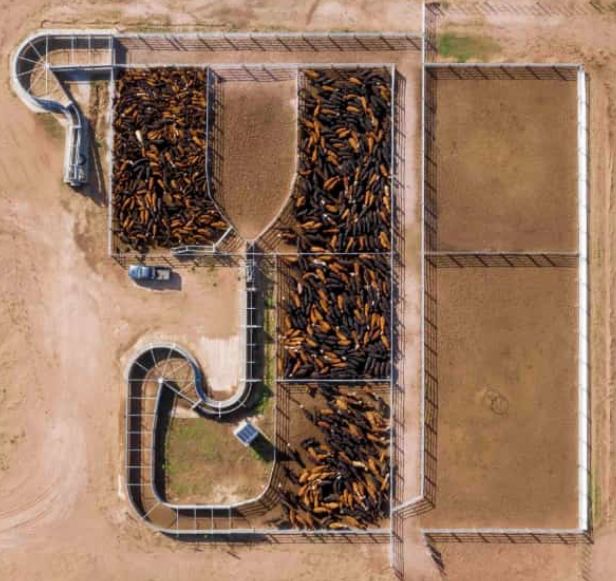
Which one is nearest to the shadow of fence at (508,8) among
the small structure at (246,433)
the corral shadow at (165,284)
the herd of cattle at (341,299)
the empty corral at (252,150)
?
the herd of cattle at (341,299)

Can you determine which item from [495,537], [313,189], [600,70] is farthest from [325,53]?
[495,537]

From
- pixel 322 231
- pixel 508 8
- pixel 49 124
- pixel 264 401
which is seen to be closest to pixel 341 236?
pixel 322 231

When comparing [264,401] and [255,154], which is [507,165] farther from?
[264,401]

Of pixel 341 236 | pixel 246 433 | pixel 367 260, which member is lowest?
pixel 246 433

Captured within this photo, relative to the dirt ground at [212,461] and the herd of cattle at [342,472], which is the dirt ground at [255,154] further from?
the dirt ground at [212,461]

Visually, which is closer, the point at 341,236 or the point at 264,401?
the point at 341,236

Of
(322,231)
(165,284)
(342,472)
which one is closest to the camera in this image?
(342,472)

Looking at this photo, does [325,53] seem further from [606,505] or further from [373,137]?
[606,505]
